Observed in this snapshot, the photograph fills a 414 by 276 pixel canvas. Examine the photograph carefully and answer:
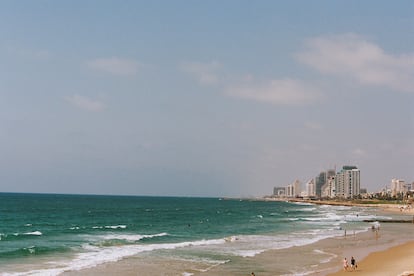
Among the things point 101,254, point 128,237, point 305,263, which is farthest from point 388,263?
point 128,237

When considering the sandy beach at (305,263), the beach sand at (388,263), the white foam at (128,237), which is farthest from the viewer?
the white foam at (128,237)

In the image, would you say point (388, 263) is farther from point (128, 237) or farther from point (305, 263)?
point (128, 237)

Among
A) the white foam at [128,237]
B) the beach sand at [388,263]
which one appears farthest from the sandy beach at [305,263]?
the white foam at [128,237]

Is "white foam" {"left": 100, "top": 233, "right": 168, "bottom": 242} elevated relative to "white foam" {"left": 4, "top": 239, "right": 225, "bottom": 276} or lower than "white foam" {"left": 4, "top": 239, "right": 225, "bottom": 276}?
lower

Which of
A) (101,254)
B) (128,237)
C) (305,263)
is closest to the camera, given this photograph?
(305,263)

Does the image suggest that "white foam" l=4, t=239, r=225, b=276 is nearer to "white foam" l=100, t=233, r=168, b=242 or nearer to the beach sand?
"white foam" l=100, t=233, r=168, b=242

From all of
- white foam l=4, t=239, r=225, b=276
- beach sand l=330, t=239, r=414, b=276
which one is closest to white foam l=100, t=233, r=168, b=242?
white foam l=4, t=239, r=225, b=276

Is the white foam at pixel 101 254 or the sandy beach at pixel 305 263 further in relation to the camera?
the white foam at pixel 101 254

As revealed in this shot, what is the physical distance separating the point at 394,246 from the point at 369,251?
520 cm

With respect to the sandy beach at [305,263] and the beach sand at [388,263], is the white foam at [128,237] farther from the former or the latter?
the beach sand at [388,263]

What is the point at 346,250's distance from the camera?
136ft

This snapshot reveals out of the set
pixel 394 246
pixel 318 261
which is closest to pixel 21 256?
pixel 318 261

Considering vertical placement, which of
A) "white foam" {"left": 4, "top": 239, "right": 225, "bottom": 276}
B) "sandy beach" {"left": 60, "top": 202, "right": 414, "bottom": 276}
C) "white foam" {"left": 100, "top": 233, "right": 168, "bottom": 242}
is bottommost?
"white foam" {"left": 100, "top": 233, "right": 168, "bottom": 242}

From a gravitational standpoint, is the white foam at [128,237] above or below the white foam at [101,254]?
below
